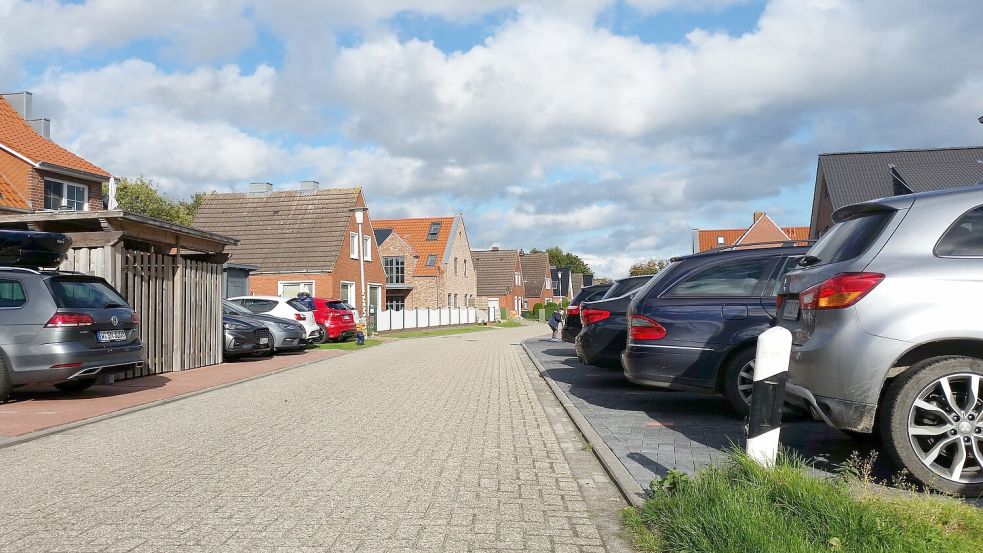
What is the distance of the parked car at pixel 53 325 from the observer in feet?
31.2

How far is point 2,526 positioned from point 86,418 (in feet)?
15.1

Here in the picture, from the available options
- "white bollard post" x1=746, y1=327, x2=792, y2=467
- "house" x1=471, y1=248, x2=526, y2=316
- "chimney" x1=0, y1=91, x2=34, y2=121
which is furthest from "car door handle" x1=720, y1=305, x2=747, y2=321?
"house" x1=471, y1=248, x2=526, y2=316

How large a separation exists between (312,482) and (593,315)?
20.1ft

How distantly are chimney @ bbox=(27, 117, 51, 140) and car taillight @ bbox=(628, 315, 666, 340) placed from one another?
102 ft

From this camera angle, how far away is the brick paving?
435cm

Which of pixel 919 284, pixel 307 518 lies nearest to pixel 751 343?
pixel 919 284

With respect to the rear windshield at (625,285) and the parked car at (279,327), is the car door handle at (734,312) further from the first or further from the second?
the parked car at (279,327)

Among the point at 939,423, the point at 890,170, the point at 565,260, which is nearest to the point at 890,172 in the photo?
the point at 890,170

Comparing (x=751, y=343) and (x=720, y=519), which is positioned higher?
(x=751, y=343)

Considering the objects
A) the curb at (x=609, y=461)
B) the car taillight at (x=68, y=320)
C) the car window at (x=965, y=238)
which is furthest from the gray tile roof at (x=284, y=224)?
the car window at (x=965, y=238)

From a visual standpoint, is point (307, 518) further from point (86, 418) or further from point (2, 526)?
point (86, 418)

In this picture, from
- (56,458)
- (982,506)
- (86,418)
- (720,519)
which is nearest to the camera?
(720,519)

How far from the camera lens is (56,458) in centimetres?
667

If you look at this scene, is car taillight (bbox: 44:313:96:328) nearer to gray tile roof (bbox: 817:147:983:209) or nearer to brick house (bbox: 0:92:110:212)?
brick house (bbox: 0:92:110:212)
